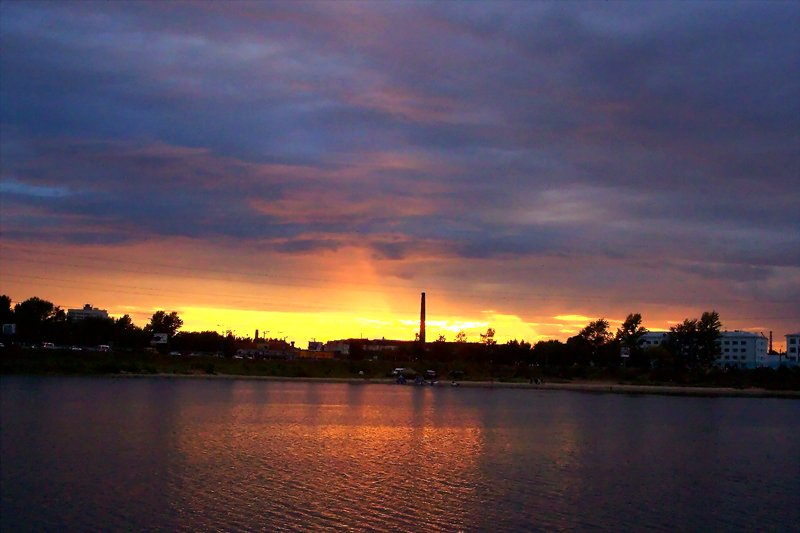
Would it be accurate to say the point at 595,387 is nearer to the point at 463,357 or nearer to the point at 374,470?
the point at 463,357

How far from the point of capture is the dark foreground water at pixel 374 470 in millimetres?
26219

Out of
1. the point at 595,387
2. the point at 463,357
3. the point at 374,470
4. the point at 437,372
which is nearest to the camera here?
the point at 374,470

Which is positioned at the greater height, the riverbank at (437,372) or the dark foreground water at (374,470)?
the riverbank at (437,372)

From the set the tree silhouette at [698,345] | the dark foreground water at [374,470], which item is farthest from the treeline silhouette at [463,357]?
the dark foreground water at [374,470]

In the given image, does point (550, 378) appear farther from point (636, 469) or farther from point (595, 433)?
point (636, 469)

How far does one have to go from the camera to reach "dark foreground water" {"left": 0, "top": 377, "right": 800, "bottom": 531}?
1032 inches

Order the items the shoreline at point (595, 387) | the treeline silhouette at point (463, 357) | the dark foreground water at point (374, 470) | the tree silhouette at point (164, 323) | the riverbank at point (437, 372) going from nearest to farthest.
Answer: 1. the dark foreground water at point (374, 470)
2. the riverbank at point (437, 372)
3. the shoreline at point (595, 387)
4. the treeline silhouette at point (463, 357)
5. the tree silhouette at point (164, 323)

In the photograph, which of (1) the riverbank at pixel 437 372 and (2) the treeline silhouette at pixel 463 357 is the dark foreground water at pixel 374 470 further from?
(2) the treeline silhouette at pixel 463 357

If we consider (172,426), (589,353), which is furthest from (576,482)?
(589,353)

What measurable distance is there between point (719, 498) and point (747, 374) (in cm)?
11297

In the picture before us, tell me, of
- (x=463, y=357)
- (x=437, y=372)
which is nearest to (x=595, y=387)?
(x=437, y=372)

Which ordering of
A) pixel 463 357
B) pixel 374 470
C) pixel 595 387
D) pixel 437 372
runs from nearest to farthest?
pixel 374 470, pixel 595 387, pixel 437 372, pixel 463 357

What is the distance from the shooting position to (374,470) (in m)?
35.6

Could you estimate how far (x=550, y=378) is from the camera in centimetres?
13862
